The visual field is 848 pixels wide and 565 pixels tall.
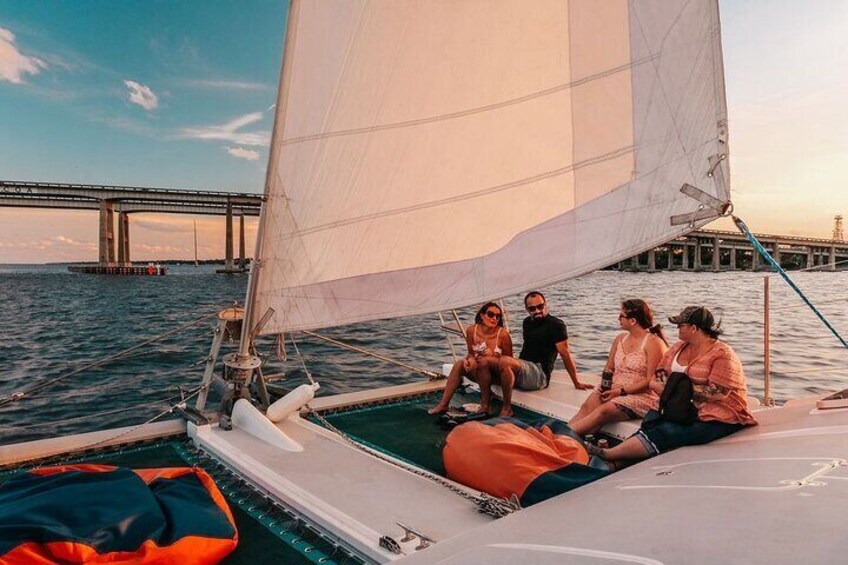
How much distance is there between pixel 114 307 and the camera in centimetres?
3036

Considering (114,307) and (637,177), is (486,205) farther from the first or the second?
(114,307)

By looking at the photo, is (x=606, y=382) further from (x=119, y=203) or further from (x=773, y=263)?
(x=119, y=203)

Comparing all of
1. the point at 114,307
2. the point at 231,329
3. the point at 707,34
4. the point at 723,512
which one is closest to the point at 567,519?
the point at 723,512

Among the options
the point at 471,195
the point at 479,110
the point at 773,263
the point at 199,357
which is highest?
the point at 479,110

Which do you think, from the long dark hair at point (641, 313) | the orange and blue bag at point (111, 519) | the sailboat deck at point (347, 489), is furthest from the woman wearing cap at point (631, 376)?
the orange and blue bag at point (111, 519)

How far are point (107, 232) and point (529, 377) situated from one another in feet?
249

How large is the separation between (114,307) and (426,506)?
32.0 meters

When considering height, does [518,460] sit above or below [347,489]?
above

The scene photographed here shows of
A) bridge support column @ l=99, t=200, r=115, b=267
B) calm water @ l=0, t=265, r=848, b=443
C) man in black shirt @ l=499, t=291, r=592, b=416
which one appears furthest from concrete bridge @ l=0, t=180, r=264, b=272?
man in black shirt @ l=499, t=291, r=592, b=416

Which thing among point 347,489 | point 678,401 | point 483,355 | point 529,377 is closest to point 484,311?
point 483,355

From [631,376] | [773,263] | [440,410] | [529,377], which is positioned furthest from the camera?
[529,377]

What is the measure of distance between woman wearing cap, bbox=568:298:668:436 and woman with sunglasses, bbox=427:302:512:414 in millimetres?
840

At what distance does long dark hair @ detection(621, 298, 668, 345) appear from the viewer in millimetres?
4230

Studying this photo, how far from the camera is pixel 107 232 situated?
69.6 m
